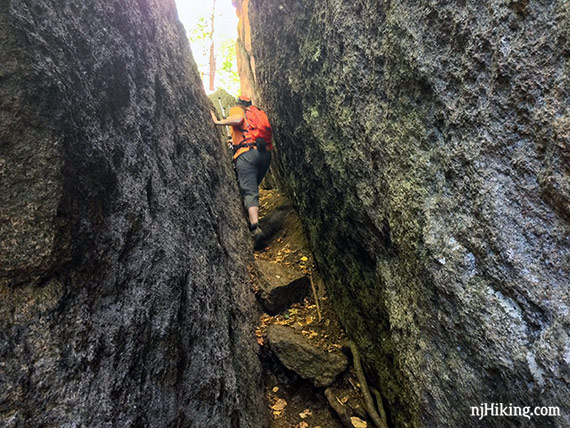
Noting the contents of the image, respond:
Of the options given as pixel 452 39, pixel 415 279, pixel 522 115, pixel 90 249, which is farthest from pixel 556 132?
pixel 90 249

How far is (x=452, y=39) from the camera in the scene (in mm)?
2482

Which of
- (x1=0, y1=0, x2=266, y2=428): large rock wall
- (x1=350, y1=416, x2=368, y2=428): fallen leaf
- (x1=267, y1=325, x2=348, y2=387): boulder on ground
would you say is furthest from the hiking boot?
(x1=350, y1=416, x2=368, y2=428): fallen leaf

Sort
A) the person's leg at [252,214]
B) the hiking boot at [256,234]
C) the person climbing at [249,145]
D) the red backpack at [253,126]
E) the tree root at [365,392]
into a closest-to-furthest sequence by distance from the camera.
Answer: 1. the tree root at [365,392]
2. the person's leg at [252,214]
3. the hiking boot at [256,234]
4. the person climbing at [249,145]
5. the red backpack at [253,126]

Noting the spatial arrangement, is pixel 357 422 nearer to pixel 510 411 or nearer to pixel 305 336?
pixel 305 336

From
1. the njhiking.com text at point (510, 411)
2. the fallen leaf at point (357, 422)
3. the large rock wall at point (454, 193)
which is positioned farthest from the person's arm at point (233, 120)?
the njhiking.com text at point (510, 411)

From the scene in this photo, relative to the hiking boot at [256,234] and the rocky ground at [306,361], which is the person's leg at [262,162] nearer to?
the hiking boot at [256,234]

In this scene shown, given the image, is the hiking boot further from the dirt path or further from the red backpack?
the red backpack

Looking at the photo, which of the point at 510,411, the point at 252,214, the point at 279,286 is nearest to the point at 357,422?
the point at 279,286

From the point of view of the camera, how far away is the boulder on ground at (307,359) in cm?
464

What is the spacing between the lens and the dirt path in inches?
173

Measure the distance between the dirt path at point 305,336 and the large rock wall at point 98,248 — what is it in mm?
680

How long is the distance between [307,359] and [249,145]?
15.1 ft

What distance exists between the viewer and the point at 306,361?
185 inches

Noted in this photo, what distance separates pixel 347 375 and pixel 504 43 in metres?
4.22
